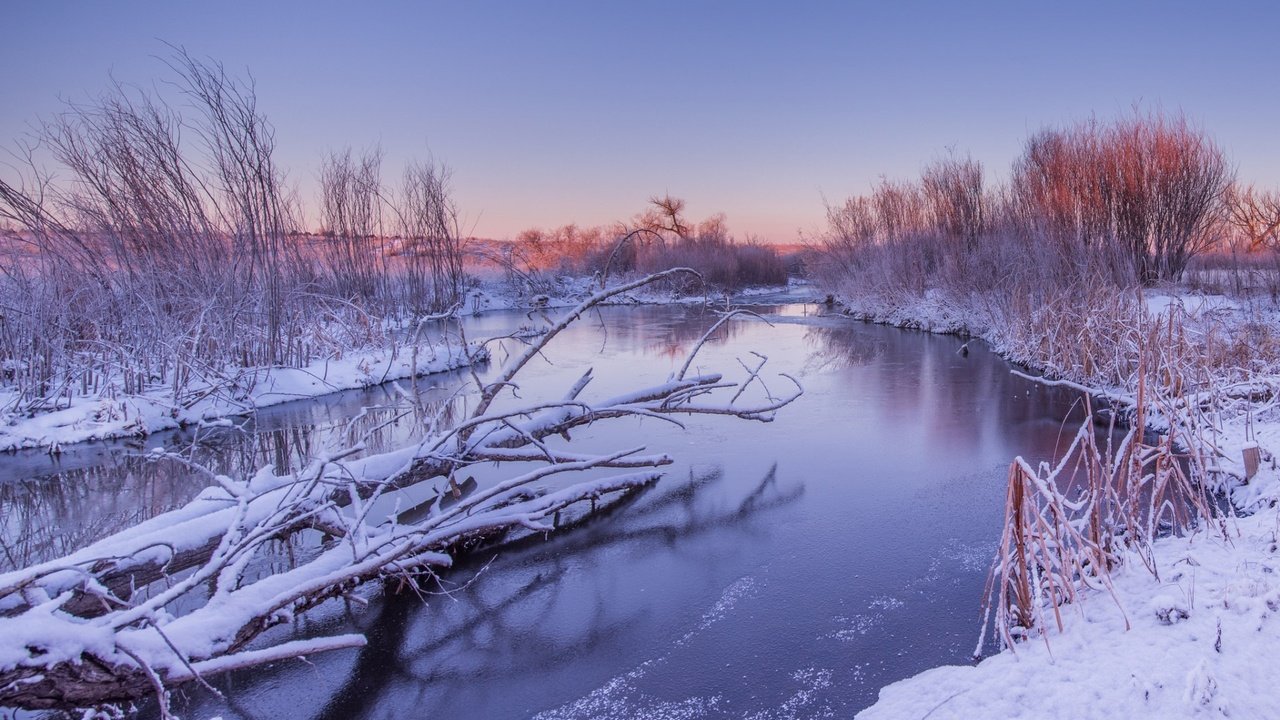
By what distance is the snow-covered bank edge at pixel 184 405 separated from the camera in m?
7.56

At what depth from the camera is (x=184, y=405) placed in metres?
8.47

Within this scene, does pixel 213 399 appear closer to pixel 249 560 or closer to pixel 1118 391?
pixel 249 560

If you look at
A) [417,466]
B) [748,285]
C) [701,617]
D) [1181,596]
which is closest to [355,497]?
[417,466]

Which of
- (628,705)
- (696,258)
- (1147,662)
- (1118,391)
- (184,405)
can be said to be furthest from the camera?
(696,258)

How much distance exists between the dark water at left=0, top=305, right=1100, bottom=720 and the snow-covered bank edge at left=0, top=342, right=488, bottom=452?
0.39 metres

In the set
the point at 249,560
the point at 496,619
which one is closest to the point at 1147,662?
the point at 496,619

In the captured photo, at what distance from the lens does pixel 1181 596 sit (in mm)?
2789

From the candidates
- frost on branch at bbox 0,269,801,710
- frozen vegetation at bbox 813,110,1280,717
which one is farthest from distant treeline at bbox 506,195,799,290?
frost on branch at bbox 0,269,801,710

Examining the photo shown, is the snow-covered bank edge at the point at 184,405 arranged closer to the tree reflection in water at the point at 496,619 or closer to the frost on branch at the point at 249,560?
the frost on branch at the point at 249,560

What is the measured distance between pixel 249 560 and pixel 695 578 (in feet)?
7.35

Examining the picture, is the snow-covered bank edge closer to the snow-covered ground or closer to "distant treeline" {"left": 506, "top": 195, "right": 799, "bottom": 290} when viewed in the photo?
Result: the snow-covered ground

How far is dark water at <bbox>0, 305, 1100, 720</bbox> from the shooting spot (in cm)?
297

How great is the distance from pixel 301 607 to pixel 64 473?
4764 millimetres

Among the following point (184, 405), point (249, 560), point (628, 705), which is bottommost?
point (628, 705)
